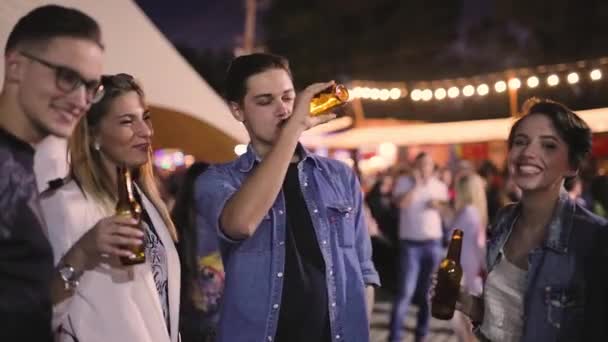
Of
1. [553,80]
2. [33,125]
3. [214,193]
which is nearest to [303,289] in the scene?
[214,193]

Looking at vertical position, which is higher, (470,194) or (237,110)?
(237,110)

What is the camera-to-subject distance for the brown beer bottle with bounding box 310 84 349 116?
89.2 inches

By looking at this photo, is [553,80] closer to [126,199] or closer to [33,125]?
[126,199]

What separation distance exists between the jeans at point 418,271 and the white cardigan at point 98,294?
16.8ft

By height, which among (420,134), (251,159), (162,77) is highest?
(420,134)

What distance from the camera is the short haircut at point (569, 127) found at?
248 cm

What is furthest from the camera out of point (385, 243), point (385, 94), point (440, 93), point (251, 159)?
point (385, 94)

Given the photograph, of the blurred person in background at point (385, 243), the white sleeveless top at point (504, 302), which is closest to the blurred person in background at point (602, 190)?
the white sleeveless top at point (504, 302)

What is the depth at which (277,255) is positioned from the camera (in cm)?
230

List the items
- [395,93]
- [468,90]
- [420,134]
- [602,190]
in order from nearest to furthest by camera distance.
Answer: [602,190]
[468,90]
[395,93]
[420,134]

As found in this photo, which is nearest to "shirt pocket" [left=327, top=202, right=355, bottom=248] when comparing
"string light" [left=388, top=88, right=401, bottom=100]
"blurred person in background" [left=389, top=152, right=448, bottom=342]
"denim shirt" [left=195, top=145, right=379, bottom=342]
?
"denim shirt" [left=195, top=145, right=379, bottom=342]

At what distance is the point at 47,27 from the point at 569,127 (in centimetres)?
213

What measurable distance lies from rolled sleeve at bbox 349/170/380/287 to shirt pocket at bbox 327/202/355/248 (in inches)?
3.4

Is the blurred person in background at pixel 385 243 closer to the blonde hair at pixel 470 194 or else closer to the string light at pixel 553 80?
the blonde hair at pixel 470 194
